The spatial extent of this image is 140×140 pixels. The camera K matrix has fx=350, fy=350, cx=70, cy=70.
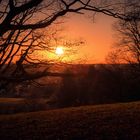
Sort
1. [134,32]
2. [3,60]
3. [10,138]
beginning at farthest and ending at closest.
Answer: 1. [134,32]
2. [3,60]
3. [10,138]

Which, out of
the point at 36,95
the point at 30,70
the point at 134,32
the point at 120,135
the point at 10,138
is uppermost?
the point at 30,70

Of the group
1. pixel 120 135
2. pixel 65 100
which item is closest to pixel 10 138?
pixel 120 135

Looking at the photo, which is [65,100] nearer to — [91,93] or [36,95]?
[91,93]

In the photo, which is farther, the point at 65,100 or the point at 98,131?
the point at 65,100

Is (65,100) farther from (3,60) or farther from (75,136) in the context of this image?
(75,136)

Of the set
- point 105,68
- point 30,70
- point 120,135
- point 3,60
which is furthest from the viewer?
point 105,68

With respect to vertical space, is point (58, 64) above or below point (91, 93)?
above

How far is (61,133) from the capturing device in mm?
13156

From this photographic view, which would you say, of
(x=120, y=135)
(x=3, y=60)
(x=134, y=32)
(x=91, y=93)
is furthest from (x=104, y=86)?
(x=120, y=135)

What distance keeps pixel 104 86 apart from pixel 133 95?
415 cm

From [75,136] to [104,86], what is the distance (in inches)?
1439

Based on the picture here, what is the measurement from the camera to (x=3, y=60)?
15.9 metres

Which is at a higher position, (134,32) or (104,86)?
(134,32)

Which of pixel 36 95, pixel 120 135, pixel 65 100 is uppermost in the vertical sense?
pixel 120 135
